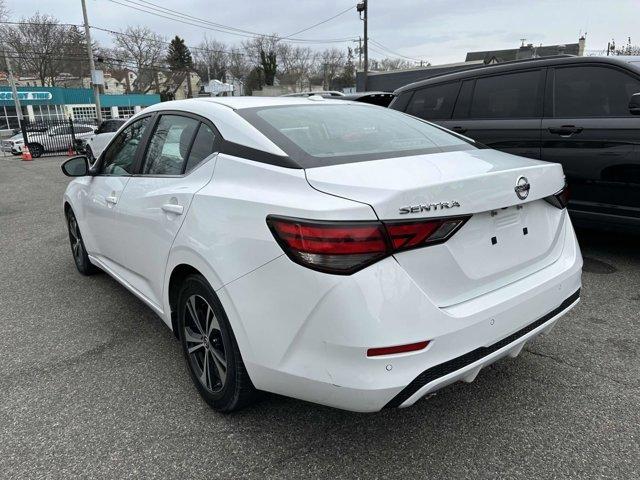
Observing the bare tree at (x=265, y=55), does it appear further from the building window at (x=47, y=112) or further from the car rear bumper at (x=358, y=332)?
the car rear bumper at (x=358, y=332)

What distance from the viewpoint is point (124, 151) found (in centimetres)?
354

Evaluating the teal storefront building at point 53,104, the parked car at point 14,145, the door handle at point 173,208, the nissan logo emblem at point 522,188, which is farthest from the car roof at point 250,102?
the teal storefront building at point 53,104

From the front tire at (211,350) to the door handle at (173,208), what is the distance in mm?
335

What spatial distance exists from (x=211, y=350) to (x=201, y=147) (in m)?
1.05

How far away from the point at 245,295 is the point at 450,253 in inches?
32.9

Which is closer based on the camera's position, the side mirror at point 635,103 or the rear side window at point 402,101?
the side mirror at point 635,103

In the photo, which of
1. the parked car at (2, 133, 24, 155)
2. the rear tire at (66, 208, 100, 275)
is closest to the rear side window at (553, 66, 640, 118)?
the rear tire at (66, 208, 100, 275)

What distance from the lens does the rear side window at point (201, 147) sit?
2527 millimetres

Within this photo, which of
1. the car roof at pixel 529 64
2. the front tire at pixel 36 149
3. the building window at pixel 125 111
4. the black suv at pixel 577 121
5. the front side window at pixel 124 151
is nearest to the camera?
the front side window at pixel 124 151

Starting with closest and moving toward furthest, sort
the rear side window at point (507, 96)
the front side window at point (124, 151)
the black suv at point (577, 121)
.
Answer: the front side window at point (124, 151) < the black suv at point (577, 121) < the rear side window at point (507, 96)

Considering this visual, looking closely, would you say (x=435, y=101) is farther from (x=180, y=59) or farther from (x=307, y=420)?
(x=180, y=59)

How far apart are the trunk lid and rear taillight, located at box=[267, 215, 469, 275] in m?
0.04

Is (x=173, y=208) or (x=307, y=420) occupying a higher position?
(x=173, y=208)

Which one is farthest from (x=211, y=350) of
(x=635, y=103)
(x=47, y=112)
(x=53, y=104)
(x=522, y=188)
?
(x=47, y=112)
